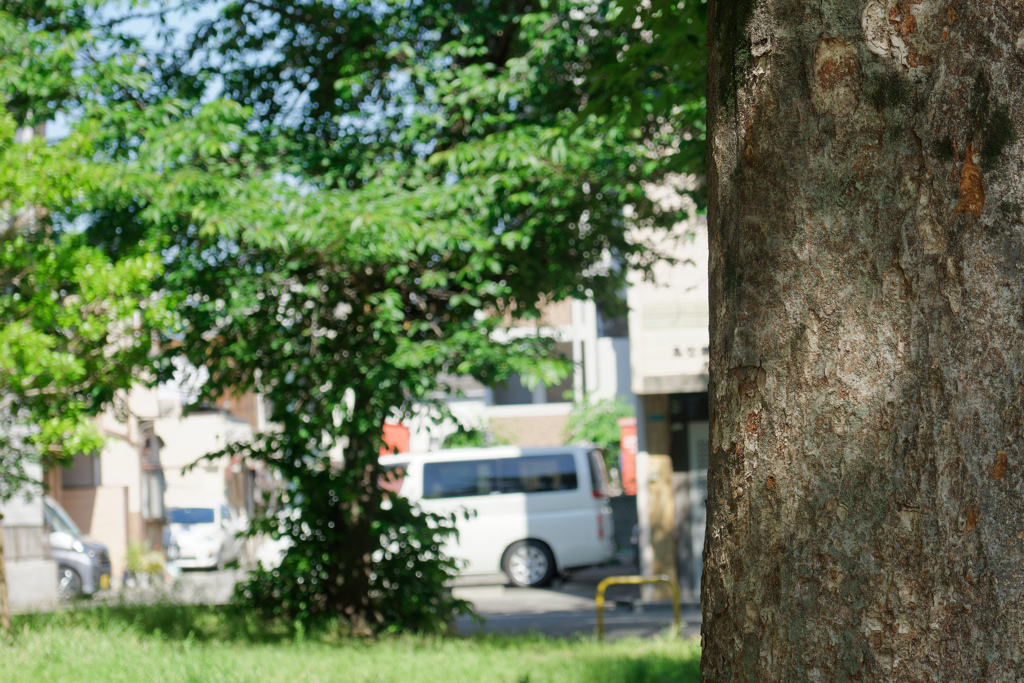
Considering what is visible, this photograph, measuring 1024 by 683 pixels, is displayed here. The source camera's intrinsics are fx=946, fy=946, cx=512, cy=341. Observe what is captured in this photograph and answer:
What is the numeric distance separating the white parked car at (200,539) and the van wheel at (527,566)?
11849mm

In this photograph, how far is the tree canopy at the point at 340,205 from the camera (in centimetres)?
699

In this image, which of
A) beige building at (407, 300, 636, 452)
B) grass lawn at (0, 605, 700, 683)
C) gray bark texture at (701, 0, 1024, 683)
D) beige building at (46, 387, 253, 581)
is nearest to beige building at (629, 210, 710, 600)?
grass lawn at (0, 605, 700, 683)

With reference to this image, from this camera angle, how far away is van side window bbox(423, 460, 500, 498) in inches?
673

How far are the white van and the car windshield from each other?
1162 cm

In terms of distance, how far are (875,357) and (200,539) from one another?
26709 mm

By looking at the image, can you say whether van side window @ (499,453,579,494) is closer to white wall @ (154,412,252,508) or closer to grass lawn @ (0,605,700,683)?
grass lawn @ (0,605,700,683)

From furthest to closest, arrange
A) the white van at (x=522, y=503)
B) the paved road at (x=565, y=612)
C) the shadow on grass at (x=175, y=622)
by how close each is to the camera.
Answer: the white van at (x=522, y=503) → the paved road at (x=565, y=612) → the shadow on grass at (x=175, y=622)

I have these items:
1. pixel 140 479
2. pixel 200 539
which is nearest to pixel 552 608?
pixel 200 539

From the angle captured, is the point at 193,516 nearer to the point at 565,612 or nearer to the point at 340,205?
the point at 565,612

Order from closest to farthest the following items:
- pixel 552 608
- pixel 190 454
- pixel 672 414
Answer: pixel 552 608, pixel 672 414, pixel 190 454

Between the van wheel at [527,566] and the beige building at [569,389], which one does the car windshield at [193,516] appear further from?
the van wheel at [527,566]

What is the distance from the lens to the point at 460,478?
17219 mm

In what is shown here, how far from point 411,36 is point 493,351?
9.61 ft

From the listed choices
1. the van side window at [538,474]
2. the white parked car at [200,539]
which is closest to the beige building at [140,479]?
the white parked car at [200,539]
